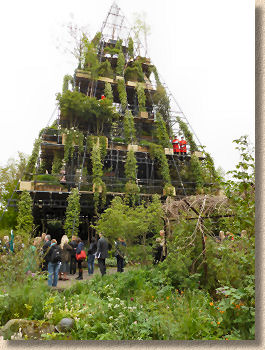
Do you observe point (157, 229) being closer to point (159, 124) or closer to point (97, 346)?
point (97, 346)

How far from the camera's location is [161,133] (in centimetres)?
2059

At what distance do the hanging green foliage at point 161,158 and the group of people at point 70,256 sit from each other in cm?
927

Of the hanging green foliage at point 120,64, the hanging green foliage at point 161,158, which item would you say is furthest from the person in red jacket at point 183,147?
the hanging green foliage at point 120,64

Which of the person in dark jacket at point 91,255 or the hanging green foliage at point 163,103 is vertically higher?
the hanging green foliage at point 163,103

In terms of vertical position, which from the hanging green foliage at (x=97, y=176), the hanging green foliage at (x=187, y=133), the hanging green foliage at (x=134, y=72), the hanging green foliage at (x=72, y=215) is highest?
the hanging green foliage at (x=134, y=72)

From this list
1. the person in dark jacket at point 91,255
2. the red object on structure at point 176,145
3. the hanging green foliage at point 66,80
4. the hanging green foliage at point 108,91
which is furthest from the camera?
the hanging green foliage at point 108,91

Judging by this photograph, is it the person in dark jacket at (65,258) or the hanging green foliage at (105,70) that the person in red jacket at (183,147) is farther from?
the person in dark jacket at (65,258)

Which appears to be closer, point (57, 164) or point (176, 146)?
point (57, 164)

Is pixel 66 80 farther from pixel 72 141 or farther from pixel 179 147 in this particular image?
pixel 179 147

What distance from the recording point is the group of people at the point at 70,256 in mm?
7391

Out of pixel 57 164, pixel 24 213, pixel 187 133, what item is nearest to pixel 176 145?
pixel 187 133

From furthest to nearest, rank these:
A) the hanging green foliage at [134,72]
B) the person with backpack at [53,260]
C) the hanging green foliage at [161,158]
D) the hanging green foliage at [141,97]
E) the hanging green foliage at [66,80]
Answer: the hanging green foliage at [134,72] < the hanging green foliage at [141,97] < the hanging green foliage at [66,80] < the hanging green foliage at [161,158] < the person with backpack at [53,260]

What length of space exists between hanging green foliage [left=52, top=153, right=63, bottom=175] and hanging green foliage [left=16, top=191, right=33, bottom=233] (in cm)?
284

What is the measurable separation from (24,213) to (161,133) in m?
10.6
